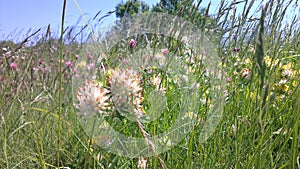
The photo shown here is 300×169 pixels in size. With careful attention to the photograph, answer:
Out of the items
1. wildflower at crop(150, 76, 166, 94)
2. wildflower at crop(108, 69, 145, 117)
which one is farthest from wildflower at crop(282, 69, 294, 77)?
wildflower at crop(108, 69, 145, 117)

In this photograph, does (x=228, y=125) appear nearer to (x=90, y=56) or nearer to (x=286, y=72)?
(x=286, y=72)

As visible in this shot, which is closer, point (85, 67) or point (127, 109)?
point (127, 109)

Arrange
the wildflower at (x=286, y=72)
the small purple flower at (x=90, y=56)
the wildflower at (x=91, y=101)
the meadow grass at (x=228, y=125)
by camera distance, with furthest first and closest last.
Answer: the small purple flower at (x=90, y=56), the wildflower at (x=286, y=72), the wildflower at (x=91, y=101), the meadow grass at (x=228, y=125)

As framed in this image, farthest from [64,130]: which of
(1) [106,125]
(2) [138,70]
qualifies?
(1) [106,125]

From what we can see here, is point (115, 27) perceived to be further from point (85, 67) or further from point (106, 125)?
point (106, 125)

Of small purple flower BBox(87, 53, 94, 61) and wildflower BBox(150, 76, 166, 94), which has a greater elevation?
small purple flower BBox(87, 53, 94, 61)

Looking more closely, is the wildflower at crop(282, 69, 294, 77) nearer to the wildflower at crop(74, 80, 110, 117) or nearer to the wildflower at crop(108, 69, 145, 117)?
the wildflower at crop(108, 69, 145, 117)

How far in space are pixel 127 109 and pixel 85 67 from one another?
1.82 feet

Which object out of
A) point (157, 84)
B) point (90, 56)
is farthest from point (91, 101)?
point (90, 56)

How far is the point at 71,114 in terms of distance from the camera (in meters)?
1.27

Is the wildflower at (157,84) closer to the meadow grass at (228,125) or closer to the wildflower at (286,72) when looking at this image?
the meadow grass at (228,125)

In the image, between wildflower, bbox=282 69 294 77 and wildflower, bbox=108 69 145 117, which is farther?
wildflower, bbox=282 69 294 77

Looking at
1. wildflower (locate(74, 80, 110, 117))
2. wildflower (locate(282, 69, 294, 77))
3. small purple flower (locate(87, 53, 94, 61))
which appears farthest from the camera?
small purple flower (locate(87, 53, 94, 61))

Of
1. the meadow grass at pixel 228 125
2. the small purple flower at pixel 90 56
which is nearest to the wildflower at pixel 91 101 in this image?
the meadow grass at pixel 228 125
